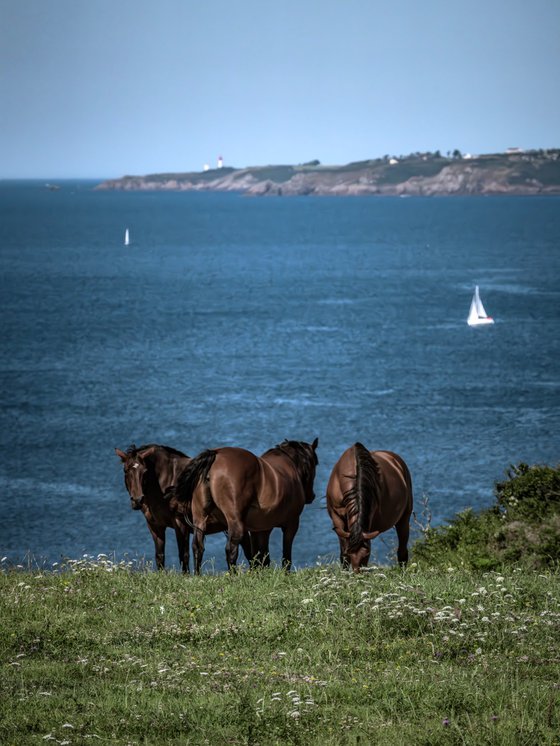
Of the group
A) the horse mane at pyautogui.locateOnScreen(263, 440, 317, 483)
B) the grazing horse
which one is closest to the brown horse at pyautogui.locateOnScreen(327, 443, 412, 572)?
the horse mane at pyautogui.locateOnScreen(263, 440, 317, 483)

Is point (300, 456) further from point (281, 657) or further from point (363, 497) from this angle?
point (281, 657)

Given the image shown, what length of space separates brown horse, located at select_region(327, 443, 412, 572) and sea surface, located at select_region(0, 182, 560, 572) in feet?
12.9

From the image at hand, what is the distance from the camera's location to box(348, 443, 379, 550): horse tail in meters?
15.2

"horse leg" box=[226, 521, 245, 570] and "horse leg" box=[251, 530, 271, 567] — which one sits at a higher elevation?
"horse leg" box=[226, 521, 245, 570]

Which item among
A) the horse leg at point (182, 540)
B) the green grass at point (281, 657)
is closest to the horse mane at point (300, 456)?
the horse leg at point (182, 540)

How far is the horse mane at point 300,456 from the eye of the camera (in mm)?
17500

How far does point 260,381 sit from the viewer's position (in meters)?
84.8

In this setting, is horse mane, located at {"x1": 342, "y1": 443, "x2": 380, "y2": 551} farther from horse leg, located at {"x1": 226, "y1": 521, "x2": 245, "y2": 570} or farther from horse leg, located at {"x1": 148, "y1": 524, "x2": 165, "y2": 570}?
horse leg, located at {"x1": 148, "y1": 524, "x2": 165, "y2": 570}

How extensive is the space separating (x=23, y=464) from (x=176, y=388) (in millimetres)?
21101

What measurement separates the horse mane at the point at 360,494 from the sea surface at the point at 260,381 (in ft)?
16.1

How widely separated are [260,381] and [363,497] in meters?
69.5

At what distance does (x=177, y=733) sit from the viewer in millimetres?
9383

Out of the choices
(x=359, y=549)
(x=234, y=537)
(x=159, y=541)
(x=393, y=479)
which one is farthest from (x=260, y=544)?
(x=359, y=549)

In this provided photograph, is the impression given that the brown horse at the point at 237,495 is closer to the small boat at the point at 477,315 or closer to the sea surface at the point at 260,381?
the sea surface at the point at 260,381
